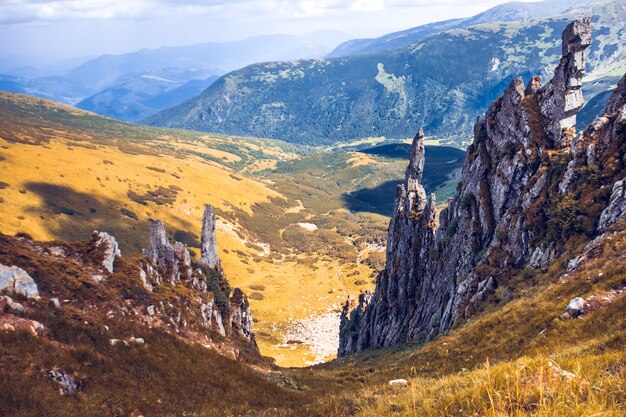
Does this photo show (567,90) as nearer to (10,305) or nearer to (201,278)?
(201,278)

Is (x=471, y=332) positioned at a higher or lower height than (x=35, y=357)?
lower

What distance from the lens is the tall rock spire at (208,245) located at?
59.7 m

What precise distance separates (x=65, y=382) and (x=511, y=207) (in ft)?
147

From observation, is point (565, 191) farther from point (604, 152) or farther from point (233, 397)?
point (233, 397)

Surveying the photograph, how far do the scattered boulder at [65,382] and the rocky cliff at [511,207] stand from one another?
34.0m

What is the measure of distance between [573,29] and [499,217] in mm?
25324

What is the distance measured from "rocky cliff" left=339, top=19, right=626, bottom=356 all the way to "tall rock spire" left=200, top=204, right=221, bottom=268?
1205 inches

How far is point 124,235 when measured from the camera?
536ft

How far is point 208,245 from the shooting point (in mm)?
61562

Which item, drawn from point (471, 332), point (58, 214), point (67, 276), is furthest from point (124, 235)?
point (471, 332)

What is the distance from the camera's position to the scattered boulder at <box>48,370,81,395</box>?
53.6ft

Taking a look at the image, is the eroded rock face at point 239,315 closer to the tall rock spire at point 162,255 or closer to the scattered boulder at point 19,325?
the tall rock spire at point 162,255

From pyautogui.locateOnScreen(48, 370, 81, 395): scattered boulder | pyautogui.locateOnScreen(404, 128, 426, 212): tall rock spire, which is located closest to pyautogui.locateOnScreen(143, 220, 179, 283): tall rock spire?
pyautogui.locateOnScreen(48, 370, 81, 395): scattered boulder

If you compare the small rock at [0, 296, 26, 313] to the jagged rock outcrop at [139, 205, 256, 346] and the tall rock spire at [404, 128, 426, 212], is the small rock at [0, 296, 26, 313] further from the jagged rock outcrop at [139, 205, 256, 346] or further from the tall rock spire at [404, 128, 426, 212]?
the tall rock spire at [404, 128, 426, 212]
